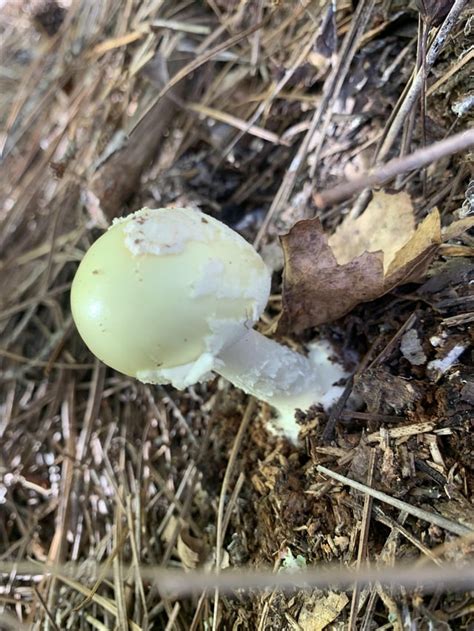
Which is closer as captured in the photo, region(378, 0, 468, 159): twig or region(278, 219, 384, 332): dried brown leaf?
region(378, 0, 468, 159): twig

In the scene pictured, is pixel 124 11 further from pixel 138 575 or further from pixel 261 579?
pixel 261 579

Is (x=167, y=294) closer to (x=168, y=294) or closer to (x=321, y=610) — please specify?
(x=168, y=294)

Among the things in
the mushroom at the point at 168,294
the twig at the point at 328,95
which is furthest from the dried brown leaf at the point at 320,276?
the twig at the point at 328,95

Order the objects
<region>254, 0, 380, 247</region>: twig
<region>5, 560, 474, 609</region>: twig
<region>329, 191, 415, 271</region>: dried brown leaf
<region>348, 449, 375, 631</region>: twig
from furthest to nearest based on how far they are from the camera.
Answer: <region>254, 0, 380, 247</region>: twig < <region>329, 191, 415, 271</region>: dried brown leaf < <region>348, 449, 375, 631</region>: twig < <region>5, 560, 474, 609</region>: twig

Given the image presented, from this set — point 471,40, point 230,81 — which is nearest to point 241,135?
point 230,81

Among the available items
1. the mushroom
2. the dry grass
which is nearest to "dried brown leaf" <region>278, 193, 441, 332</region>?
the dry grass

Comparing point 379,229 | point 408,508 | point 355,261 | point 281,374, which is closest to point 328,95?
point 379,229

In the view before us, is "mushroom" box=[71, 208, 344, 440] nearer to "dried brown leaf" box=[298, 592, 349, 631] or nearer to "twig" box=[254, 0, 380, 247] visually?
"dried brown leaf" box=[298, 592, 349, 631]
